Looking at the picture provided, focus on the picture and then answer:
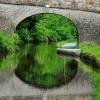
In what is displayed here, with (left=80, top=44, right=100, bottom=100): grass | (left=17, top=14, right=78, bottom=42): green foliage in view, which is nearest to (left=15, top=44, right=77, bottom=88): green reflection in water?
(left=80, top=44, right=100, bottom=100): grass

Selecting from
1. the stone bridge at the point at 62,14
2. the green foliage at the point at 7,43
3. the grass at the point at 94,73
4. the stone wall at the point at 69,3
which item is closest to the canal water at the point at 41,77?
the grass at the point at 94,73

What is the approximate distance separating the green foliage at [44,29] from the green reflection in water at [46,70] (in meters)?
11.6

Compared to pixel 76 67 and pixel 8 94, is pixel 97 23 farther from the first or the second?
pixel 8 94

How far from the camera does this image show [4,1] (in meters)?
25.0

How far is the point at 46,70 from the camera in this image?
18.2 metres

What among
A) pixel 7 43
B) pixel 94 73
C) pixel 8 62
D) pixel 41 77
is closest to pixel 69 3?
pixel 7 43

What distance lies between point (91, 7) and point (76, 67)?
719 cm

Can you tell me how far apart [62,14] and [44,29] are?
1128 centimetres

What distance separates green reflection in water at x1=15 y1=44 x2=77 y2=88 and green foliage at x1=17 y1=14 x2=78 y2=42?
11585mm

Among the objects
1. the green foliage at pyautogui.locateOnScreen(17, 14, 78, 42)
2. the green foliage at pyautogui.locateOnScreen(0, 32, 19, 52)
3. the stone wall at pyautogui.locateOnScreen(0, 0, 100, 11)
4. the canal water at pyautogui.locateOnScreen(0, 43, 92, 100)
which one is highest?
the stone wall at pyautogui.locateOnScreen(0, 0, 100, 11)

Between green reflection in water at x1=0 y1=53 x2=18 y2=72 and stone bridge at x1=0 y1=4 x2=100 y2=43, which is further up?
stone bridge at x1=0 y1=4 x2=100 y2=43

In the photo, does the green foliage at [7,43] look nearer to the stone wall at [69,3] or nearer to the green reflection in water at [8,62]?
the green reflection in water at [8,62]

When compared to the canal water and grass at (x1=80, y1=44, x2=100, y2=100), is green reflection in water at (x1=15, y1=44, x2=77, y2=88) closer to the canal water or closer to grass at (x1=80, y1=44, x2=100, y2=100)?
the canal water

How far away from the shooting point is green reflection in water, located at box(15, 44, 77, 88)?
15.8 meters
